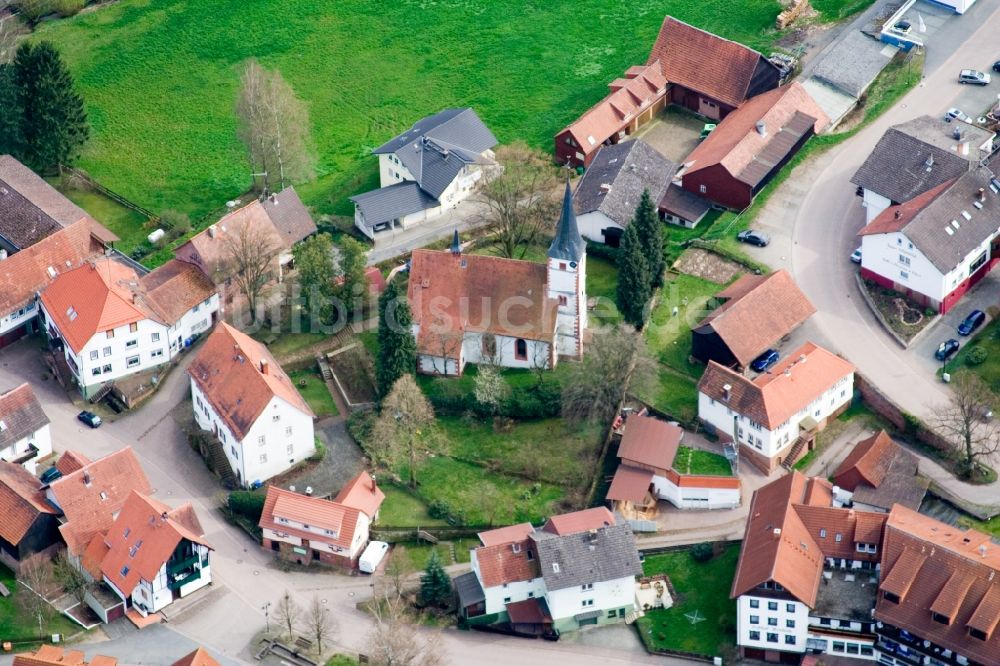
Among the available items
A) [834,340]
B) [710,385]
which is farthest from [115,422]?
[834,340]

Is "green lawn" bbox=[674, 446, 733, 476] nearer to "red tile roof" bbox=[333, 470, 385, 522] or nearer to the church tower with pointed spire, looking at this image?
the church tower with pointed spire

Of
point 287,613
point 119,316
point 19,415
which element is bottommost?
point 287,613

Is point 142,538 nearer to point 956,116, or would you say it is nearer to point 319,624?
point 319,624

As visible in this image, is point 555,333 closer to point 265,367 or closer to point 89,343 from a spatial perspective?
point 265,367

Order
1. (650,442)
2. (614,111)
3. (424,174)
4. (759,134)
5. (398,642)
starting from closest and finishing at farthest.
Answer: (398,642), (650,442), (424,174), (759,134), (614,111)

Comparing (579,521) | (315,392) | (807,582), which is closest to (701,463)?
(579,521)

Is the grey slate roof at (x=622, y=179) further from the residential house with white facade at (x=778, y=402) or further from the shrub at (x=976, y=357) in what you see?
the shrub at (x=976, y=357)

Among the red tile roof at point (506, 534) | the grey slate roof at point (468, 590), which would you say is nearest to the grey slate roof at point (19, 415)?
the grey slate roof at point (468, 590)
